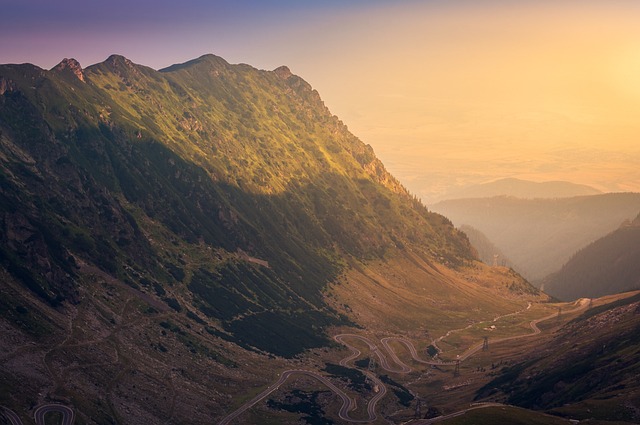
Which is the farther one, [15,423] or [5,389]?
[5,389]

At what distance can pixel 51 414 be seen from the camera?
655ft

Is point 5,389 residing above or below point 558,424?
below

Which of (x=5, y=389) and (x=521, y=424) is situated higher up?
(x=521, y=424)

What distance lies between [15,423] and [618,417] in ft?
576

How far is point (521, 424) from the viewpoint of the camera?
200 m

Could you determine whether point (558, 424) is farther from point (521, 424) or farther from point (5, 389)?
point (5, 389)

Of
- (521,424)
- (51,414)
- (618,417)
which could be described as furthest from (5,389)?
(618,417)

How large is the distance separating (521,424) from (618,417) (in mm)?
28450

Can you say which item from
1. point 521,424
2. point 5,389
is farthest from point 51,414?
point 521,424

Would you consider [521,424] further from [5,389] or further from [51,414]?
[5,389]

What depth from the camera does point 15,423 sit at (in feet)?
603

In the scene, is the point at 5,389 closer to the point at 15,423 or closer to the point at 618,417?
the point at 15,423

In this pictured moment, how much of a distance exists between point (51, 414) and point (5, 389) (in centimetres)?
1585

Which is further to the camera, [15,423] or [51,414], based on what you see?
[51,414]
